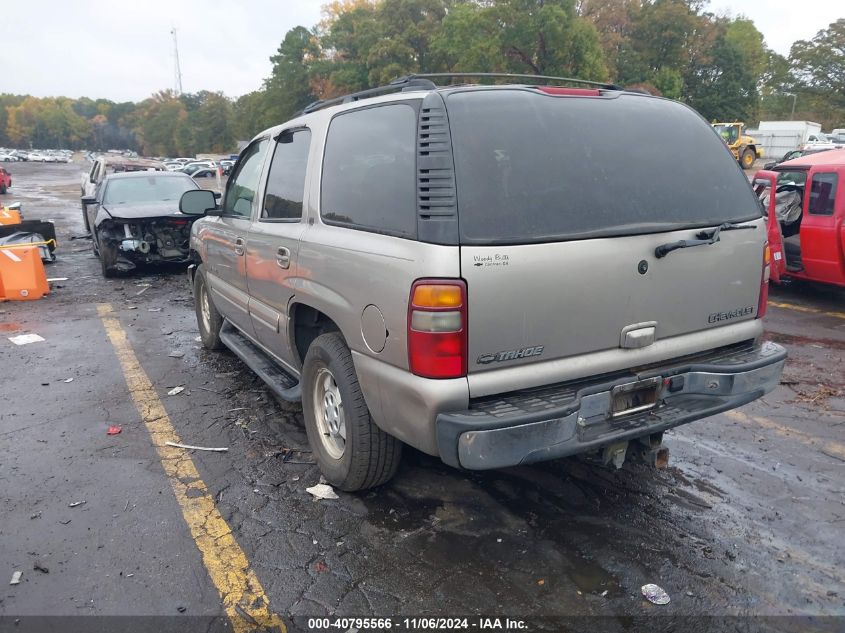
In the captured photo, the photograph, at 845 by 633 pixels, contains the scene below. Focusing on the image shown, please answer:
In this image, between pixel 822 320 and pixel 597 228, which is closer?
pixel 597 228

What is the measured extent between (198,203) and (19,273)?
5093 millimetres

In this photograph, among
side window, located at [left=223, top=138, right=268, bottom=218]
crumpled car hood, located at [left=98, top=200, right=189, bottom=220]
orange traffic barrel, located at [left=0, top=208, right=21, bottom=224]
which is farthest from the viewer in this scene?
orange traffic barrel, located at [left=0, top=208, right=21, bottom=224]

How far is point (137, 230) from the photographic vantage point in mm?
10211

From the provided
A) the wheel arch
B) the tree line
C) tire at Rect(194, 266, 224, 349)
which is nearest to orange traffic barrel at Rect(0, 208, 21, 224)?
tire at Rect(194, 266, 224, 349)

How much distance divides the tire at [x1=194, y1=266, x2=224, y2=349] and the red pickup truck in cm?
632

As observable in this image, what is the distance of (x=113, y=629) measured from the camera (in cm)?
260

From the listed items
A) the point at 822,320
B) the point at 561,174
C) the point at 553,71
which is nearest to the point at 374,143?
the point at 561,174

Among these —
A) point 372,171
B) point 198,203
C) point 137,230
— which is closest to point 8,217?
point 137,230

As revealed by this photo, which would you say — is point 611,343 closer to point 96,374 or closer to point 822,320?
point 96,374

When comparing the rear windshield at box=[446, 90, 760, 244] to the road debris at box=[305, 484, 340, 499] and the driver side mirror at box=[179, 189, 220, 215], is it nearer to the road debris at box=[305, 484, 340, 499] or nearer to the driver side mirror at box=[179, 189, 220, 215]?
the road debris at box=[305, 484, 340, 499]

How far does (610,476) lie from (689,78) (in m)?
67.3

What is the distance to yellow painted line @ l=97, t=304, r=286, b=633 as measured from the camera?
2697 mm

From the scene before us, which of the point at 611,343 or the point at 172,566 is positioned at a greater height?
the point at 611,343

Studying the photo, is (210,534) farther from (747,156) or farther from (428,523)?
(747,156)
